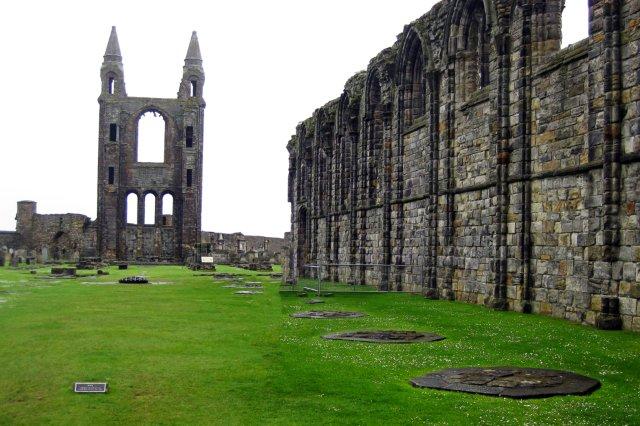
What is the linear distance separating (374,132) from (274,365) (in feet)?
57.7

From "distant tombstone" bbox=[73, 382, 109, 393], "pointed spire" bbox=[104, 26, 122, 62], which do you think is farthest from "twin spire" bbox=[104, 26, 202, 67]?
"distant tombstone" bbox=[73, 382, 109, 393]

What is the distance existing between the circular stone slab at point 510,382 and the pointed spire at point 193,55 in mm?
54082

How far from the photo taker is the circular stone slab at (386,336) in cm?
891

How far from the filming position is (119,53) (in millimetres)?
57156

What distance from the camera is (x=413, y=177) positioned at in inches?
806

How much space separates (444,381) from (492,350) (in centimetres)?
217

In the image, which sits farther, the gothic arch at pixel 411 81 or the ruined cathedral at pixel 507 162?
the gothic arch at pixel 411 81

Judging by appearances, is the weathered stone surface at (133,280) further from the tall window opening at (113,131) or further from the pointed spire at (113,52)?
the pointed spire at (113,52)

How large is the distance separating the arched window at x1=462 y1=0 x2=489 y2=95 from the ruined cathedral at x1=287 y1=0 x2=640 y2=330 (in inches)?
1.4

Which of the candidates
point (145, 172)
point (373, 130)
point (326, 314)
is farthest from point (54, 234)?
point (326, 314)

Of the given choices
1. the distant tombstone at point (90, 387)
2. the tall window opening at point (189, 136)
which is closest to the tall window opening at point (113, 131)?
the tall window opening at point (189, 136)

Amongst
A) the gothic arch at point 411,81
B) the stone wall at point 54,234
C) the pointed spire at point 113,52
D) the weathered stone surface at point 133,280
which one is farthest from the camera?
the pointed spire at point 113,52

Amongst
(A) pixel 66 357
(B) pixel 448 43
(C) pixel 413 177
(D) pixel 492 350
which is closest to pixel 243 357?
(A) pixel 66 357

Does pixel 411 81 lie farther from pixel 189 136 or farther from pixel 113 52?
pixel 113 52
